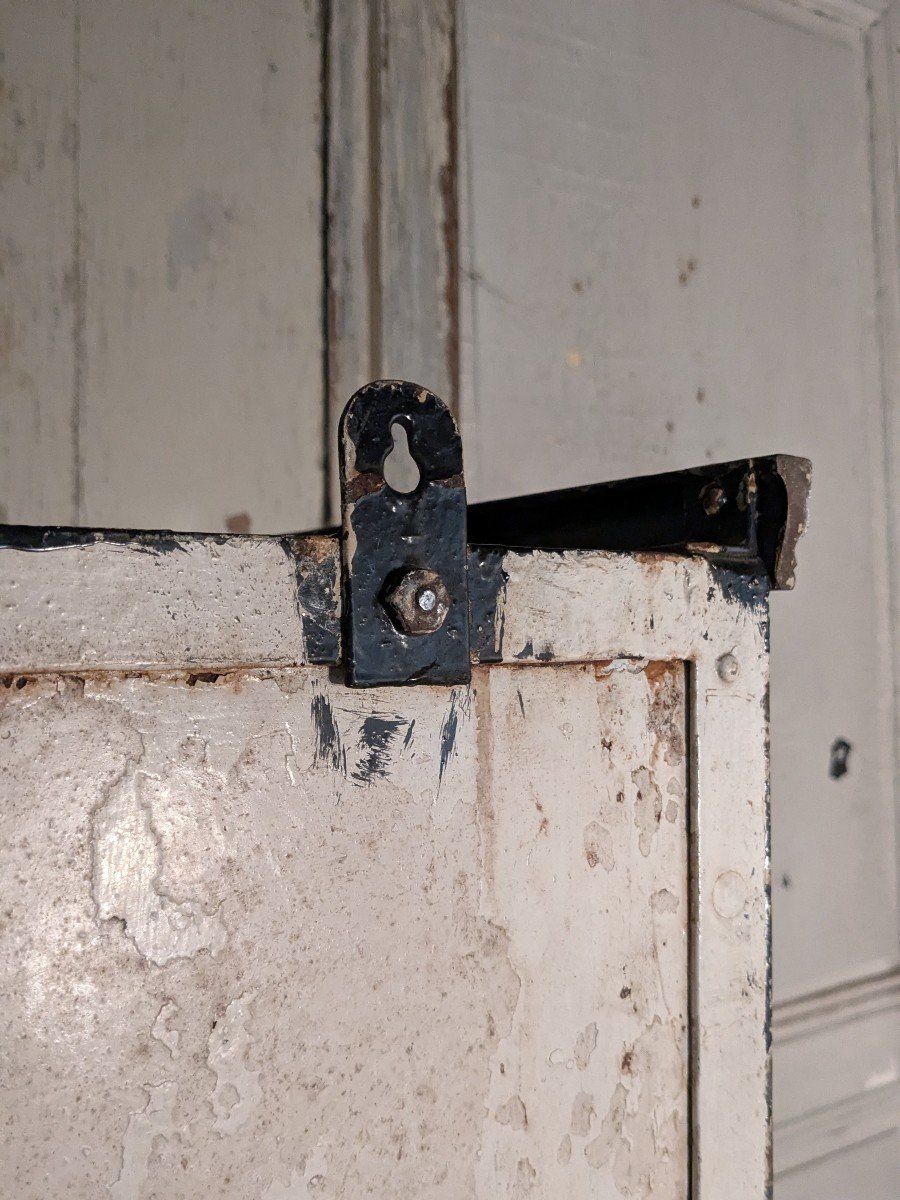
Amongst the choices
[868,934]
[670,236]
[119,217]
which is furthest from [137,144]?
[868,934]

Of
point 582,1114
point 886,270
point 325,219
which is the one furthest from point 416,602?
point 886,270

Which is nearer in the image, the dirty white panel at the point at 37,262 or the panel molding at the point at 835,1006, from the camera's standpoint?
the dirty white panel at the point at 37,262

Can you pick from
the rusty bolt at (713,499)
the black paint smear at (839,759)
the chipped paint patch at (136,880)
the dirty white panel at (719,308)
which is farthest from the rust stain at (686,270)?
the chipped paint patch at (136,880)

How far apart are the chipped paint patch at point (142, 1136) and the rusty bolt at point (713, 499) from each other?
310mm

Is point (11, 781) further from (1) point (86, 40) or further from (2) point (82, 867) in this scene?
(1) point (86, 40)

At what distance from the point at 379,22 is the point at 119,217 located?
0.29m

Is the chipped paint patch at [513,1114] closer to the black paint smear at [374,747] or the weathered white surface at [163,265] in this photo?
the black paint smear at [374,747]

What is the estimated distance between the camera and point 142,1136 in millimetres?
331

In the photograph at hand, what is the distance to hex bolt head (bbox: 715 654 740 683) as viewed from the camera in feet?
1.48

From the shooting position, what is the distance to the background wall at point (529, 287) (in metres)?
0.77

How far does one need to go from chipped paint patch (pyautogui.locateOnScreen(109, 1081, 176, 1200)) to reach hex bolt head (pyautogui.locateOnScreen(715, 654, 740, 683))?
26cm

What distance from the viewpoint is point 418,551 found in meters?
0.37

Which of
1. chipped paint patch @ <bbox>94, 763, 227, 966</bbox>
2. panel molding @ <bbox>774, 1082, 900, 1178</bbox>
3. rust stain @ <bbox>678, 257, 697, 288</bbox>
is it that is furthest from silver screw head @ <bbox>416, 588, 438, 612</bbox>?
panel molding @ <bbox>774, 1082, 900, 1178</bbox>

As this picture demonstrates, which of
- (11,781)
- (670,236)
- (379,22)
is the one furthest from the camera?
(670,236)
